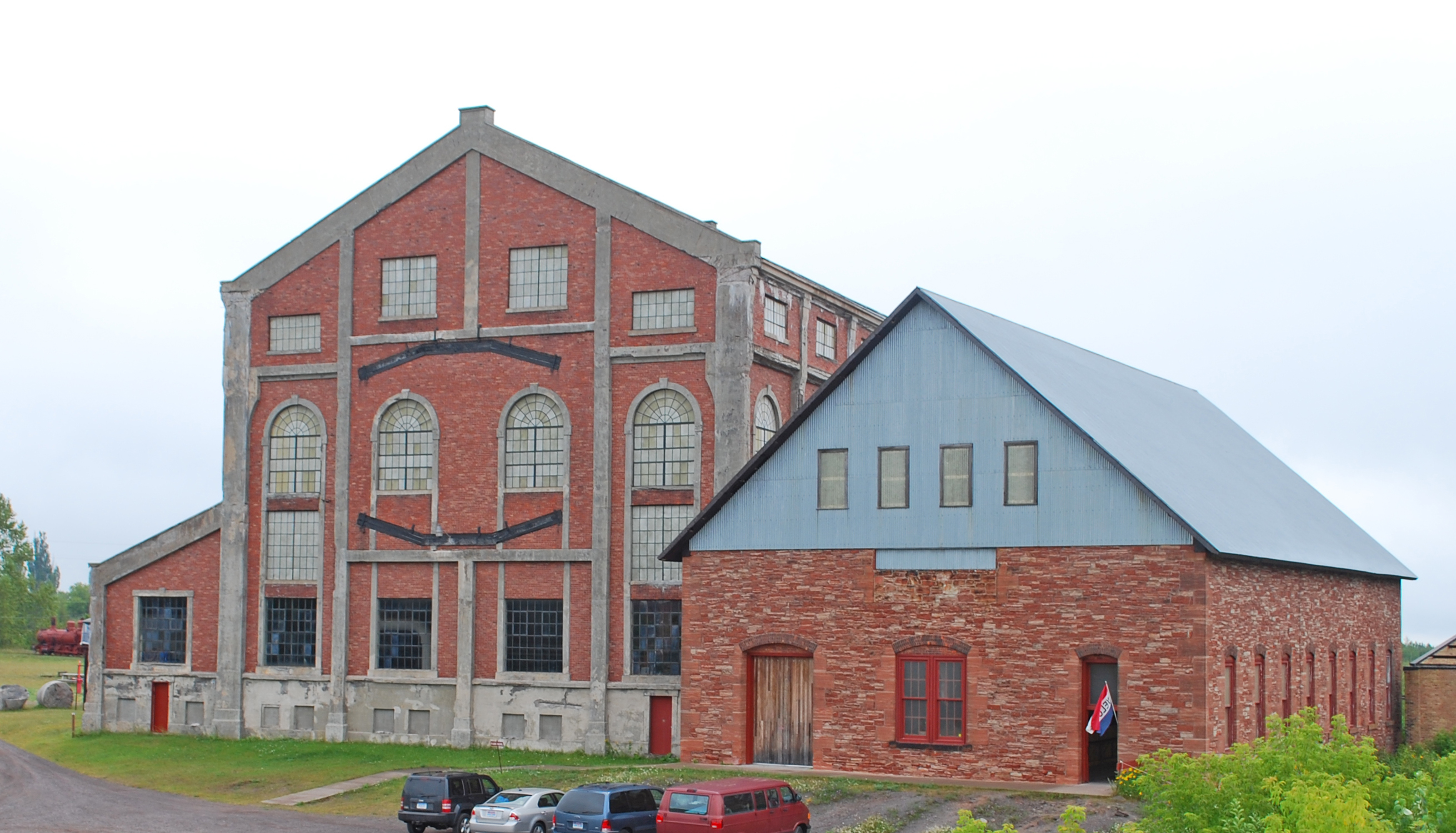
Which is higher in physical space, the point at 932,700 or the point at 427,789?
the point at 932,700

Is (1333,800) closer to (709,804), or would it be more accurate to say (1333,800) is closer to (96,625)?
(709,804)

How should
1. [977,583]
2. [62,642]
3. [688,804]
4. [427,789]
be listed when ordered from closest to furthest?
[688,804] → [427,789] → [977,583] → [62,642]

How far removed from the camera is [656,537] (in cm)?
4416

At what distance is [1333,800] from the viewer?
54.0 feet

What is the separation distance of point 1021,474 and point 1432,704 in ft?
73.3

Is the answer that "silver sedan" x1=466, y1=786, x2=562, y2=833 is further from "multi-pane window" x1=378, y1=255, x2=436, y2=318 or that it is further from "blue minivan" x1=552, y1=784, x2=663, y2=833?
"multi-pane window" x1=378, y1=255, x2=436, y2=318

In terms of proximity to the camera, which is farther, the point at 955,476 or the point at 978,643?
the point at 955,476

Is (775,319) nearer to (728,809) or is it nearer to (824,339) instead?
(824,339)

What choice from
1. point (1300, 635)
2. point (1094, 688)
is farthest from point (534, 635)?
point (1300, 635)

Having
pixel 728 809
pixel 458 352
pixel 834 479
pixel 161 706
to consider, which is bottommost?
pixel 161 706

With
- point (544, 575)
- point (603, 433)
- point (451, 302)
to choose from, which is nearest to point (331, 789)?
point (544, 575)

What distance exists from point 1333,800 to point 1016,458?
1699 centimetres

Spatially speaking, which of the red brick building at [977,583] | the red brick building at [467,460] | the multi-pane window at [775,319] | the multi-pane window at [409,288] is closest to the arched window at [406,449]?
the red brick building at [467,460]

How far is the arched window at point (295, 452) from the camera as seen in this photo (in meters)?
49.1
